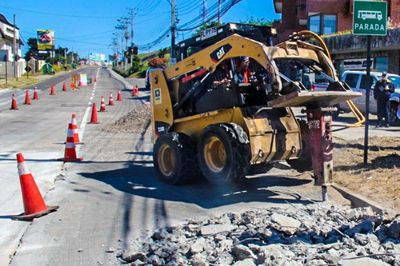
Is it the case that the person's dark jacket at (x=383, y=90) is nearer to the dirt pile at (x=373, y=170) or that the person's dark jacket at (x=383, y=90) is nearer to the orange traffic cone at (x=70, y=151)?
the dirt pile at (x=373, y=170)

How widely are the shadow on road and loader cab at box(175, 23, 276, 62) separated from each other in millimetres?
2517

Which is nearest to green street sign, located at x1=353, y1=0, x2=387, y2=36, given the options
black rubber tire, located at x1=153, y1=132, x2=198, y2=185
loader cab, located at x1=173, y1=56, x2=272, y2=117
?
loader cab, located at x1=173, y1=56, x2=272, y2=117

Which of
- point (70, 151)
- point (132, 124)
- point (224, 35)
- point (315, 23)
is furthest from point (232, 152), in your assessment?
point (315, 23)

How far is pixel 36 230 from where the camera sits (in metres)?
6.45

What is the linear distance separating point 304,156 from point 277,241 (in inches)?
152

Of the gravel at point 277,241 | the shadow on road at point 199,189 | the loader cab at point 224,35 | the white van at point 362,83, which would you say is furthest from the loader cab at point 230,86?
the white van at point 362,83

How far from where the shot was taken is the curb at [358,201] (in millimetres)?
6953

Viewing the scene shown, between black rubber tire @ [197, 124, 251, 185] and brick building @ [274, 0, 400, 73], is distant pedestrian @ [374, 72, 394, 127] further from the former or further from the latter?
black rubber tire @ [197, 124, 251, 185]

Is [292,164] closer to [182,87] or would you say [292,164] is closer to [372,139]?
[182,87]

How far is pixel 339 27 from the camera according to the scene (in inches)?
1545

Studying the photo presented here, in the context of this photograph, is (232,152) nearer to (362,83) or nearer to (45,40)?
(362,83)

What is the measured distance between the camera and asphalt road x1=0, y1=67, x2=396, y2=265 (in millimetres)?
5816

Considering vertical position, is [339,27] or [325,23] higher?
[325,23]

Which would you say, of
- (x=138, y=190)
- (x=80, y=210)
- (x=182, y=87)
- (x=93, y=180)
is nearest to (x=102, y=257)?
(x=80, y=210)
